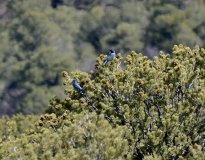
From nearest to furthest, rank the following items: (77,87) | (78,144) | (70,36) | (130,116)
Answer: (78,144) < (130,116) < (77,87) < (70,36)

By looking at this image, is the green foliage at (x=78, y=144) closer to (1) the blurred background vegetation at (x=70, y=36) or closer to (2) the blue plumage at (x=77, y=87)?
(2) the blue plumage at (x=77, y=87)

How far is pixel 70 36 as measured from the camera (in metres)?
97.4

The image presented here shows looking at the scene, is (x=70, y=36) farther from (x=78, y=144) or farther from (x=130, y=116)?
(x=78, y=144)

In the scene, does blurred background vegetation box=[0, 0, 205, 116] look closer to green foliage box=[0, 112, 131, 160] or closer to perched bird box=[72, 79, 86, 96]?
perched bird box=[72, 79, 86, 96]

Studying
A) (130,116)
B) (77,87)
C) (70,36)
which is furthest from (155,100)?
(70,36)

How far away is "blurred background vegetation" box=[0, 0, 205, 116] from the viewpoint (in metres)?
88.0

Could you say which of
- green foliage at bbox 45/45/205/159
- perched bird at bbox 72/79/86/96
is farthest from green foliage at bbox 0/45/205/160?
perched bird at bbox 72/79/86/96

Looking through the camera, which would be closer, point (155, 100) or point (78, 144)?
point (78, 144)

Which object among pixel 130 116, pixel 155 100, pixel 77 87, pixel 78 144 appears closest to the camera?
pixel 78 144

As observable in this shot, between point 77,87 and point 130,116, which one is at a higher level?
point 77,87

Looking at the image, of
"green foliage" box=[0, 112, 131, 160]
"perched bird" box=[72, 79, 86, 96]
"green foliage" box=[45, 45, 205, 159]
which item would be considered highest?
"perched bird" box=[72, 79, 86, 96]

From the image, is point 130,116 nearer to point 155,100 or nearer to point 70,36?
point 155,100

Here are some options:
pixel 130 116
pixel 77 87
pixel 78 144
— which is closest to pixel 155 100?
pixel 130 116

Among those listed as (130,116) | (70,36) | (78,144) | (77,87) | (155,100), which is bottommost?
(78,144)
